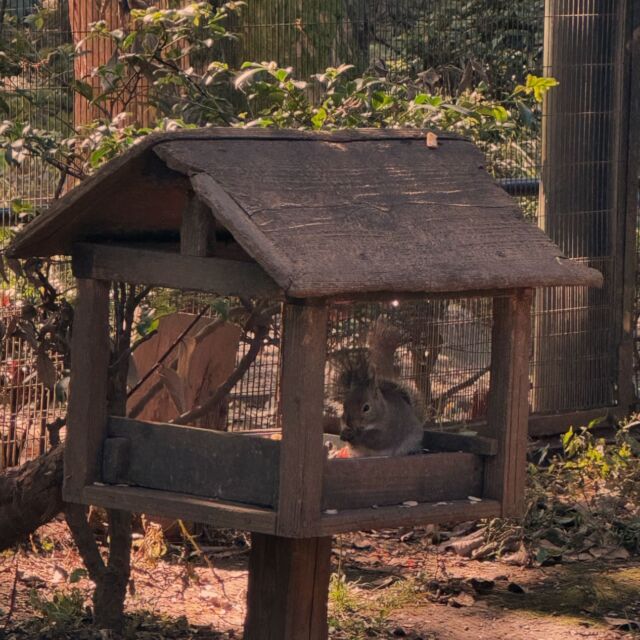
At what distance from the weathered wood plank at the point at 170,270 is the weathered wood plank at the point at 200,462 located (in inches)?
17.0

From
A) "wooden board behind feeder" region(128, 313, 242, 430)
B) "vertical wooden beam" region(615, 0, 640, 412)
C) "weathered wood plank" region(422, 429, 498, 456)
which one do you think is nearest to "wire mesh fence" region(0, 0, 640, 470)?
"vertical wooden beam" region(615, 0, 640, 412)

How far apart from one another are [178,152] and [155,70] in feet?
5.18

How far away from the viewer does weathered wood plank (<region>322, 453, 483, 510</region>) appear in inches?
137

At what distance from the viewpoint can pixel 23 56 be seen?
5.14 meters

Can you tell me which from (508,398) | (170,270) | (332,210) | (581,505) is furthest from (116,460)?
(581,505)

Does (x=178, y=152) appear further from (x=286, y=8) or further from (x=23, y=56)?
(x=286, y=8)

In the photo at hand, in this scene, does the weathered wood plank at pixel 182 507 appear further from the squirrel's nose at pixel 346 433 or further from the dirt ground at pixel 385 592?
the dirt ground at pixel 385 592

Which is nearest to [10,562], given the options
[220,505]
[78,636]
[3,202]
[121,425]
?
[78,636]

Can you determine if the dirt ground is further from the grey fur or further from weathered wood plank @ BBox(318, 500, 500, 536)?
weathered wood plank @ BBox(318, 500, 500, 536)

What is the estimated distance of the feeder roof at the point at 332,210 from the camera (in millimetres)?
3234

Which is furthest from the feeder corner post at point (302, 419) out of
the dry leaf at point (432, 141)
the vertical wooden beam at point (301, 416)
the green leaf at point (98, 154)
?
the green leaf at point (98, 154)

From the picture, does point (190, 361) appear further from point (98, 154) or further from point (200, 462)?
point (200, 462)

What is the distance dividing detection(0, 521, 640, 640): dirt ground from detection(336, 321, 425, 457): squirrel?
1.28 m

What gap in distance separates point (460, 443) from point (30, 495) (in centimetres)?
163
